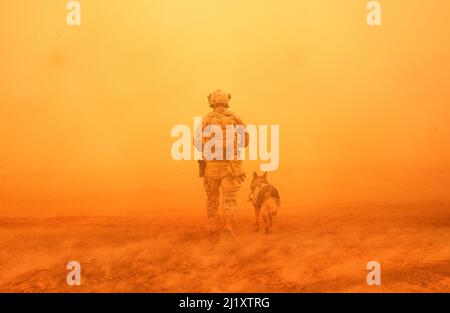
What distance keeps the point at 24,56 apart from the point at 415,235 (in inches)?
275

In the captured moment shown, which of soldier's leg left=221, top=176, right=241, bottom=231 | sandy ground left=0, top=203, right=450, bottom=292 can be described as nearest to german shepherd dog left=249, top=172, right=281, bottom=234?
sandy ground left=0, top=203, right=450, bottom=292

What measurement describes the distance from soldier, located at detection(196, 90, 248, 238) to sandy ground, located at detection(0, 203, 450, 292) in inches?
12.9

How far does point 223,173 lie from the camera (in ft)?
17.6

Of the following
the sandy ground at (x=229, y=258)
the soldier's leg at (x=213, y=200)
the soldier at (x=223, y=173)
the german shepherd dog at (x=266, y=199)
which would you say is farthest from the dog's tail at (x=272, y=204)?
the soldier's leg at (x=213, y=200)

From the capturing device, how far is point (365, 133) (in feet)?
24.0

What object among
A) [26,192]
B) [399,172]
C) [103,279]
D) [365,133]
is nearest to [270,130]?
[365,133]

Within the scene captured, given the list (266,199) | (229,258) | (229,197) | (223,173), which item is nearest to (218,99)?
(223,173)

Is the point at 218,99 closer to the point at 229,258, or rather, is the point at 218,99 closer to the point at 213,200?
the point at 213,200

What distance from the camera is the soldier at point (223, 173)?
535 centimetres

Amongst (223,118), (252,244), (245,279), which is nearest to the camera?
(245,279)

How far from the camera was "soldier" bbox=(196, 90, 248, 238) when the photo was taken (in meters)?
5.35

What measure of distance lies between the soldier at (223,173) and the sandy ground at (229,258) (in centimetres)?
33

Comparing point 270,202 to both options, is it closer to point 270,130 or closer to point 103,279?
point 270,130

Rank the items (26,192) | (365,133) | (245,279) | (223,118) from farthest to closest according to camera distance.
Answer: (365,133), (26,192), (223,118), (245,279)
